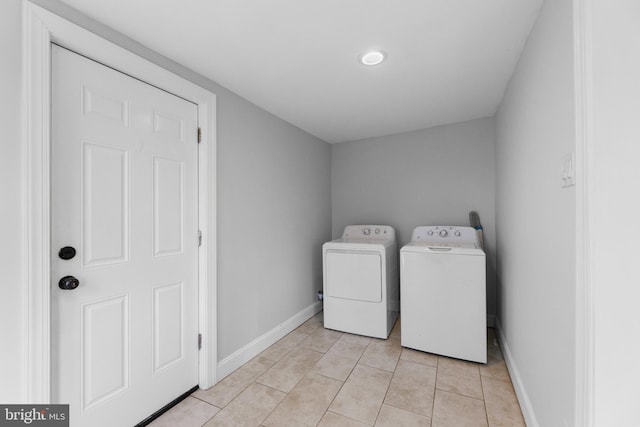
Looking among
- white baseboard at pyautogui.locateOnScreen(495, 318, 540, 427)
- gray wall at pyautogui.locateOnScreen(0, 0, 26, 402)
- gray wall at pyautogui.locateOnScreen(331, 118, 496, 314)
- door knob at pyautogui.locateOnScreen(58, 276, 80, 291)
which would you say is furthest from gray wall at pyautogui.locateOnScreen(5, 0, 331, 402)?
white baseboard at pyautogui.locateOnScreen(495, 318, 540, 427)

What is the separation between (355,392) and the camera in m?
1.84

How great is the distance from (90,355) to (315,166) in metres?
2.58

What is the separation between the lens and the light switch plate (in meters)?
0.92

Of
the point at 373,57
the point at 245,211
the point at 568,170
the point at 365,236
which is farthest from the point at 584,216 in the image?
the point at 365,236

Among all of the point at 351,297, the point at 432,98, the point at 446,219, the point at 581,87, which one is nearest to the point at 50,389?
the point at 351,297

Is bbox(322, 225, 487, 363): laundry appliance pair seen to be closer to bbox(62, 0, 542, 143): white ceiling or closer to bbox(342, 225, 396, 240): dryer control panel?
bbox(342, 225, 396, 240): dryer control panel

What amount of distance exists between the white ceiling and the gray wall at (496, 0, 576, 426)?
9.3 inches

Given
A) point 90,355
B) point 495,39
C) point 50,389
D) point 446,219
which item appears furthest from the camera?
point 446,219

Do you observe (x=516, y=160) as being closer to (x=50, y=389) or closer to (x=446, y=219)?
(x=446, y=219)

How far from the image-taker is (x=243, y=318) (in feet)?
7.25

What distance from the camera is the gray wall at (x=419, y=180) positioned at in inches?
112

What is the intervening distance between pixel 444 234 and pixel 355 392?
174cm

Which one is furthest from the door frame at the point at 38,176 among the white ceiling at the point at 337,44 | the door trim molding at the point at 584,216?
the door trim molding at the point at 584,216

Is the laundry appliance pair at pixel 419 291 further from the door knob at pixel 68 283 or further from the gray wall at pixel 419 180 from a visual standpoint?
the door knob at pixel 68 283
